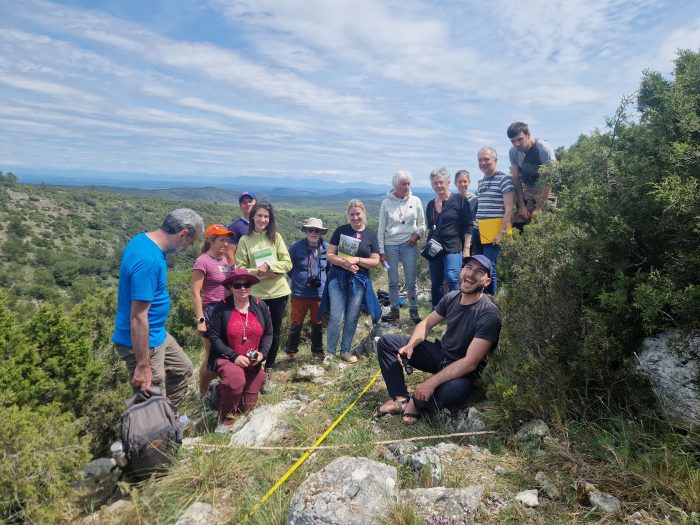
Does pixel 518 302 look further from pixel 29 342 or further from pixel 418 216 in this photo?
pixel 29 342

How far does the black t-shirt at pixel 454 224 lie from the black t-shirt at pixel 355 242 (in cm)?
112

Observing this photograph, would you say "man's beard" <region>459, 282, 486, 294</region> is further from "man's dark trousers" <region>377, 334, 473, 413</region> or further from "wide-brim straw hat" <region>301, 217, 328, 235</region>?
"wide-brim straw hat" <region>301, 217, 328, 235</region>

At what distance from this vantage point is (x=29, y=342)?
689cm

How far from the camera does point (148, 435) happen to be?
3307 millimetres

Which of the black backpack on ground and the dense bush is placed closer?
the dense bush

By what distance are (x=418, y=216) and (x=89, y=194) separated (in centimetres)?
10947

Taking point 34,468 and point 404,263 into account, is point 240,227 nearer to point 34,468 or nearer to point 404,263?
point 404,263

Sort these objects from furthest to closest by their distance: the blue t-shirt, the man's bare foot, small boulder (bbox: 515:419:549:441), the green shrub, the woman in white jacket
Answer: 1. the woman in white jacket
2. the man's bare foot
3. the blue t-shirt
4. the green shrub
5. small boulder (bbox: 515:419:549:441)

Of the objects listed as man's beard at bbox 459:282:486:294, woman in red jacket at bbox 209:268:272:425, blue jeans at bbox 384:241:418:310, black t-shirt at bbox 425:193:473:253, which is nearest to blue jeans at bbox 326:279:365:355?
blue jeans at bbox 384:241:418:310

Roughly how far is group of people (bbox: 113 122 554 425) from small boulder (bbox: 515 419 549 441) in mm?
720

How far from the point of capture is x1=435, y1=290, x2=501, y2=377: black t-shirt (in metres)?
3.71

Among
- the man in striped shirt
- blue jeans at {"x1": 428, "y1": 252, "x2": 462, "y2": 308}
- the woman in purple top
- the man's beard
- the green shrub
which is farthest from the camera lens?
blue jeans at {"x1": 428, "y1": 252, "x2": 462, "y2": 308}

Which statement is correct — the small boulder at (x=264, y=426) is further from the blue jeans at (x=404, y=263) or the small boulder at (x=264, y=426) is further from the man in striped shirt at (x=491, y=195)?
the man in striped shirt at (x=491, y=195)

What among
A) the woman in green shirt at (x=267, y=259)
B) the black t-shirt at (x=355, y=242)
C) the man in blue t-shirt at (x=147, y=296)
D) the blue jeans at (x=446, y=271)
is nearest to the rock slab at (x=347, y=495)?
the man in blue t-shirt at (x=147, y=296)
